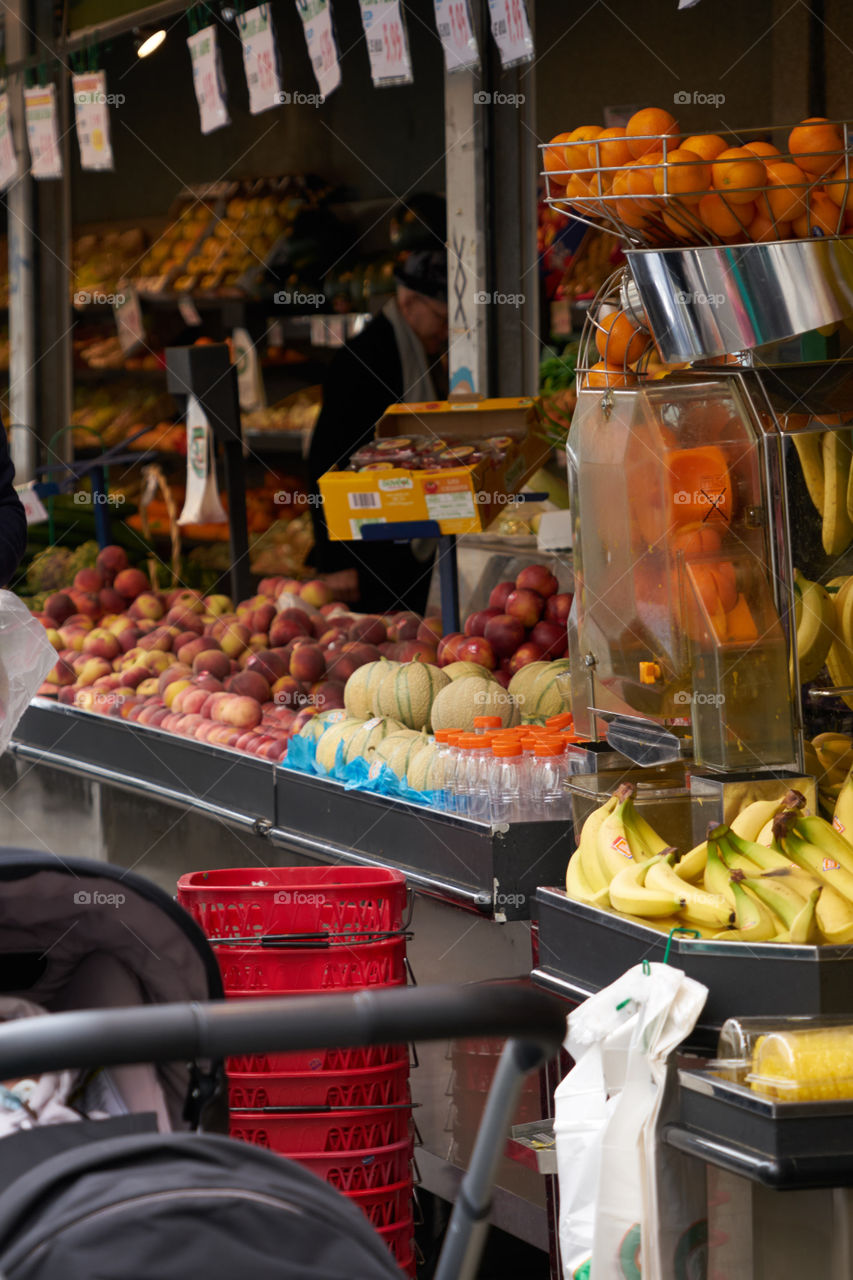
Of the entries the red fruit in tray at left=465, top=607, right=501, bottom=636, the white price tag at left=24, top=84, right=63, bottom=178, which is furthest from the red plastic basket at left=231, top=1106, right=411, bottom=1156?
the white price tag at left=24, top=84, right=63, bottom=178

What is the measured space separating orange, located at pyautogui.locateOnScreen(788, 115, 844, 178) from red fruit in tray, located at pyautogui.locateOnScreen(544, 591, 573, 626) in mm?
1855

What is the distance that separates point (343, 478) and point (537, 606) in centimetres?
62

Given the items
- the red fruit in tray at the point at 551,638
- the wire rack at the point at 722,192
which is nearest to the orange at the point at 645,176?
the wire rack at the point at 722,192

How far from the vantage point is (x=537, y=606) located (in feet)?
13.6

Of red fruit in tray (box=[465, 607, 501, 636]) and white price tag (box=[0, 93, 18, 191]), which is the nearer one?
red fruit in tray (box=[465, 607, 501, 636])

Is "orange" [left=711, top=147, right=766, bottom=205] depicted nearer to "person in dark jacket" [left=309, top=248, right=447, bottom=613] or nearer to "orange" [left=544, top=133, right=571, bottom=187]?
"orange" [left=544, top=133, right=571, bottom=187]

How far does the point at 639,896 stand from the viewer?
2.18 metres

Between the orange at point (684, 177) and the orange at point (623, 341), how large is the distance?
0.36 metres

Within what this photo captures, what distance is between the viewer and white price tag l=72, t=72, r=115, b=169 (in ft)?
19.0

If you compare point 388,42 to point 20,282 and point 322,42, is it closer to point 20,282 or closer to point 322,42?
point 322,42

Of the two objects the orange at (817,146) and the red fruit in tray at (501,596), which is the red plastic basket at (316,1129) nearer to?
the orange at (817,146)

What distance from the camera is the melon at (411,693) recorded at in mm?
3604

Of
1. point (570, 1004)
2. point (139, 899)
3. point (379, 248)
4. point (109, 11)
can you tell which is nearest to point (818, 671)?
point (570, 1004)

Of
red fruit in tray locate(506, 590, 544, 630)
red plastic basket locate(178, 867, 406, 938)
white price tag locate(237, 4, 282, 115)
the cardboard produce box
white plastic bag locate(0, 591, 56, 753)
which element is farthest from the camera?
white price tag locate(237, 4, 282, 115)
